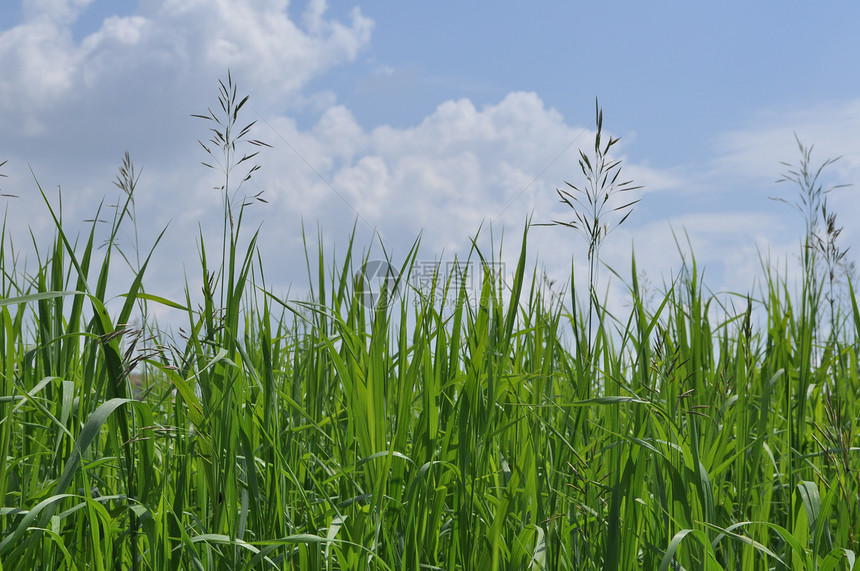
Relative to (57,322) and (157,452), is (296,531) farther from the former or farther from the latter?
(57,322)

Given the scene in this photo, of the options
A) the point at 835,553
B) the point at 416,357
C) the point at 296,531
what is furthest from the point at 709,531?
the point at 296,531

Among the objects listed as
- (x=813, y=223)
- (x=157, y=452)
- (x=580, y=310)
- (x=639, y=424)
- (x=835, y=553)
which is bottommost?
(x=835, y=553)

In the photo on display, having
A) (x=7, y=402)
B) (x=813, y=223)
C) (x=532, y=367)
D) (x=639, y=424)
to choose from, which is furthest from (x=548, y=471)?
(x=813, y=223)

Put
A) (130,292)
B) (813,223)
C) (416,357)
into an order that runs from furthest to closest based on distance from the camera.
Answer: (813,223)
(416,357)
(130,292)

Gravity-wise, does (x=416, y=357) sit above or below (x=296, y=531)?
above

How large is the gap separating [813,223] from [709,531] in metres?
1.73

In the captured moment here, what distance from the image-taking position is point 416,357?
1645 mm

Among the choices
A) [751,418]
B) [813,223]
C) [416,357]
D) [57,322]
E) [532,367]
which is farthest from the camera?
[813,223]

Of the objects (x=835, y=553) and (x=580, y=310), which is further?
(x=580, y=310)

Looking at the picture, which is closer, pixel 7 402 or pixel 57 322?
pixel 7 402

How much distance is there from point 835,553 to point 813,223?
1773 millimetres

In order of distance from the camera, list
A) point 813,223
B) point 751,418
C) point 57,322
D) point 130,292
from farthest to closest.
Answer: point 813,223 → point 751,418 → point 57,322 → point 130,292

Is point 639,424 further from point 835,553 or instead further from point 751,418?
point 751,418

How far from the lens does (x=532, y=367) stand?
190 cm
